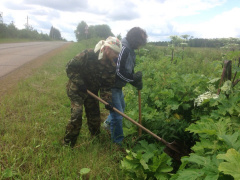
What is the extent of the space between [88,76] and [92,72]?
95 millimetres

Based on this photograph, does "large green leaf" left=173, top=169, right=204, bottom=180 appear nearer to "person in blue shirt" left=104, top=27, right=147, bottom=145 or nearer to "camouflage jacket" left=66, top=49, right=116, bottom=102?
"person in blue shirt" left=104, top=27, right=147, bottom=145

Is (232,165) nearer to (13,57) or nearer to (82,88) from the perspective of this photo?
(82,88)

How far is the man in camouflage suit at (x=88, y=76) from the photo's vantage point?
274cm

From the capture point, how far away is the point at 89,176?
2.31m

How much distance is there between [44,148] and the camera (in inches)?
104

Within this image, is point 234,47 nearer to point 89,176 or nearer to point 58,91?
point 89,176

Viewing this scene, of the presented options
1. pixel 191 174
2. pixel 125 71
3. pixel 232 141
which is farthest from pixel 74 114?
pixel 232 141

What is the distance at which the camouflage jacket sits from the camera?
110 inches

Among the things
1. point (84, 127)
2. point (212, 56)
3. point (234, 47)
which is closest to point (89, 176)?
point (84, 127)

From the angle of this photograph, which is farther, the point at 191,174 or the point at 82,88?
the point at 82,88

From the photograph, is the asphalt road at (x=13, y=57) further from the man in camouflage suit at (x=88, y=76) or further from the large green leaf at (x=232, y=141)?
the large green leaf at (x=232, y=141)

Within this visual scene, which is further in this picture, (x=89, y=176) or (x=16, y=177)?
(x=89, y=176)

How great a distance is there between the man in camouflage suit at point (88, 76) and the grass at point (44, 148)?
306 mm

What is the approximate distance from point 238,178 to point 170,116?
2293mm
